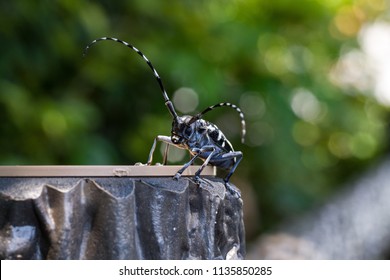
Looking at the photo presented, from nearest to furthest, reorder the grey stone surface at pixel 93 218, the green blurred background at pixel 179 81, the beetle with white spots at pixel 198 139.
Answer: the grey stone surface at pixel 93 218
the beetle with white spots at pixel 198 139
the green blurred background at pixel 179 81

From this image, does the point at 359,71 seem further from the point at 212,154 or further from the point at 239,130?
the point at 212,154

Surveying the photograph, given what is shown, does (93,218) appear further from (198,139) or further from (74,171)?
(198,139)

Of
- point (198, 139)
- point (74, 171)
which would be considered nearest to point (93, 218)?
point (74, 171)

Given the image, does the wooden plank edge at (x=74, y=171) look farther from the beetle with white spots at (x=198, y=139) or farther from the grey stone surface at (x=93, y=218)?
the beetle with white spots at (x=198, y=139)

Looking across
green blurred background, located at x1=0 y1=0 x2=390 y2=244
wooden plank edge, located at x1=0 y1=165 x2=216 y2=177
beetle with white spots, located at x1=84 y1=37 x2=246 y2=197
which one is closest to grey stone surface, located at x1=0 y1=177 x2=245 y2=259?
wooden plank edge, located at x1=0 y1=165 x2=216 y2=177

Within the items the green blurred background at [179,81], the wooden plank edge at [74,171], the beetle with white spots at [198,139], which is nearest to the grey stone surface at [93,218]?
the wooden plank edge at [74,171]

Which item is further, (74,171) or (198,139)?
(198,139)

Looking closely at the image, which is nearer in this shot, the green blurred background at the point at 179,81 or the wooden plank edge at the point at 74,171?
the wooden plank edge at the point at 74,171

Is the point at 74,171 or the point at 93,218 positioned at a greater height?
the point at 74,171
